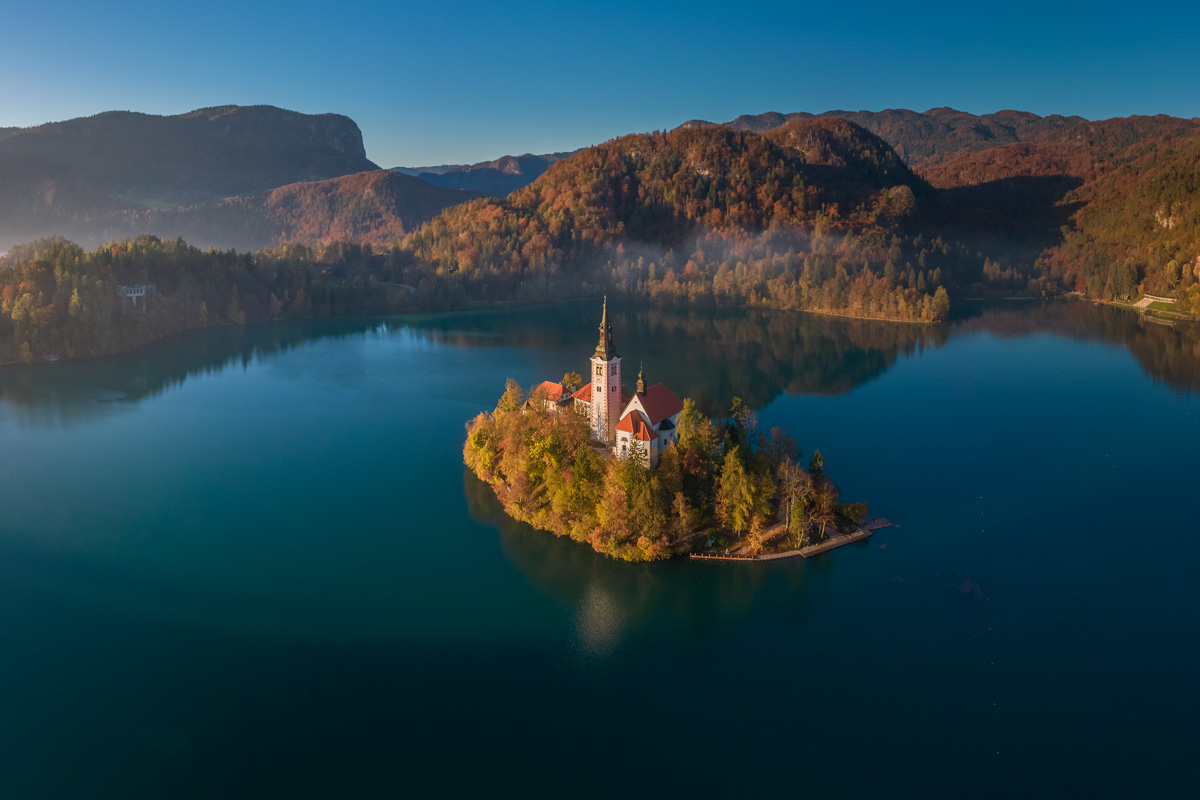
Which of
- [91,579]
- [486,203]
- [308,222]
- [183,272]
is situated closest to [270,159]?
[308,222]

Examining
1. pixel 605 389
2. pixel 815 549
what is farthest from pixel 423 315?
pixel 815 549

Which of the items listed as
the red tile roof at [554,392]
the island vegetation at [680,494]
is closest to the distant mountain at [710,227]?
the red tile roof at [554,392]

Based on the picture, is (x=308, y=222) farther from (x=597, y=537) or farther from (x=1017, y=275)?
(x=597, y=537)

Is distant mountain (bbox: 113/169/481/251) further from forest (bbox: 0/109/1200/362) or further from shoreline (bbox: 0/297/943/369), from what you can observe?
shoreline (bbox: 0/297/943/369)

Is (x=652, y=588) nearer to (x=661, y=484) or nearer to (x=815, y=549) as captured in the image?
(x=661, y=484)

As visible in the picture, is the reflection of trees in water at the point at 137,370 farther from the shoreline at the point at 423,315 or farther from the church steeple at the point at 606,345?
the church steeple at the point at 606,345
